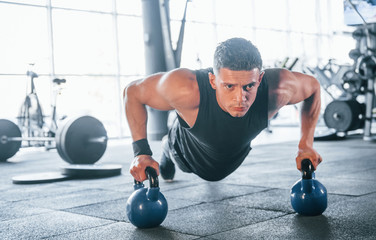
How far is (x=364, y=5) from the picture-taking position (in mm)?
2996

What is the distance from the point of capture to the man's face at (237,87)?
139 centimetres

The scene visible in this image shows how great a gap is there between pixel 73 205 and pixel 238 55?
3.89 ft

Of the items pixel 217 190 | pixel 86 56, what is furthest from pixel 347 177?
pixel 86 56

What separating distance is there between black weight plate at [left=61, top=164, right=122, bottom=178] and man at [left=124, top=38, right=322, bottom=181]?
1456 mm

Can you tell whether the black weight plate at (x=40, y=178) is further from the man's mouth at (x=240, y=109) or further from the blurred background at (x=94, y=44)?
the blurred background at (x=94, y=44)

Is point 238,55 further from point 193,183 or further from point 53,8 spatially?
point 53,8

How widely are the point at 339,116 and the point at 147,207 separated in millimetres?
4400

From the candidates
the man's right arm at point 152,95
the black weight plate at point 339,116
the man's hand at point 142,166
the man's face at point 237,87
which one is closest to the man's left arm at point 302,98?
the man's face at point 237,87

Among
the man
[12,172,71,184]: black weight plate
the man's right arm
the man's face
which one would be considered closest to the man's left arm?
the man

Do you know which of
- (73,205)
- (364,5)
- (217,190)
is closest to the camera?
(73,205)

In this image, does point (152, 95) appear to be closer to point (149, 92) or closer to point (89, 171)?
point (149, 92)

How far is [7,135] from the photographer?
15.0 feet

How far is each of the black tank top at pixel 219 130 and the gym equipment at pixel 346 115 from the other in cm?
377

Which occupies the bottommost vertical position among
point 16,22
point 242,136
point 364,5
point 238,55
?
point 242,136
